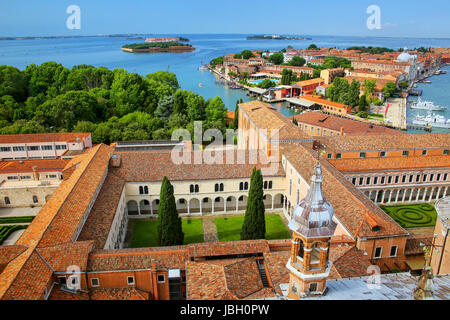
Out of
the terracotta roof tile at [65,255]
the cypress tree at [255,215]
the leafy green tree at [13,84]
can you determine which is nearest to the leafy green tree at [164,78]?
the leafy green tree at [13,84]

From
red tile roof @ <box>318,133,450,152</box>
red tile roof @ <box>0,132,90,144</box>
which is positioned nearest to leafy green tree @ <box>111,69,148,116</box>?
red tile roof @ <box>0,132,90,144</box>

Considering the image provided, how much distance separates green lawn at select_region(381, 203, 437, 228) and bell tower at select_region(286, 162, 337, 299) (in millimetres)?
23130

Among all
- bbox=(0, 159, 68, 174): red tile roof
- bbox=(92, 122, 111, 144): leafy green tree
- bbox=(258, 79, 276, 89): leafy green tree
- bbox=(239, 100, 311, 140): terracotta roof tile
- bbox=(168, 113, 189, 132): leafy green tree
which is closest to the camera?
bbox=(239, 100, 311, 140): terracotta roof tile

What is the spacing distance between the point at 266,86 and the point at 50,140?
7637 cm

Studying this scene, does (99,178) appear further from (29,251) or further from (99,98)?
(99,98)

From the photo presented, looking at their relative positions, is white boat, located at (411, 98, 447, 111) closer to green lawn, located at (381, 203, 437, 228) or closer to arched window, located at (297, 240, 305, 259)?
green lawn, located at (381, 203, 437, 228)

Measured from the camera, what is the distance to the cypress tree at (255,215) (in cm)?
2845

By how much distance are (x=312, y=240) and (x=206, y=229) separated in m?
20.3

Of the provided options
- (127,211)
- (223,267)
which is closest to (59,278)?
(223,267)

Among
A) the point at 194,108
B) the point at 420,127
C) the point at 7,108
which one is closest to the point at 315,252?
the point at 194,108

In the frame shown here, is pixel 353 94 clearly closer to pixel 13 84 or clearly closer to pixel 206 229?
pixel 206 229

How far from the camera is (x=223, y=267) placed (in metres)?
21.2

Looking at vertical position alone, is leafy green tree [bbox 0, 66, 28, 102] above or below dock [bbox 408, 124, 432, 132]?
above

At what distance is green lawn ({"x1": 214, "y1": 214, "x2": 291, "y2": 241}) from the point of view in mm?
32156
